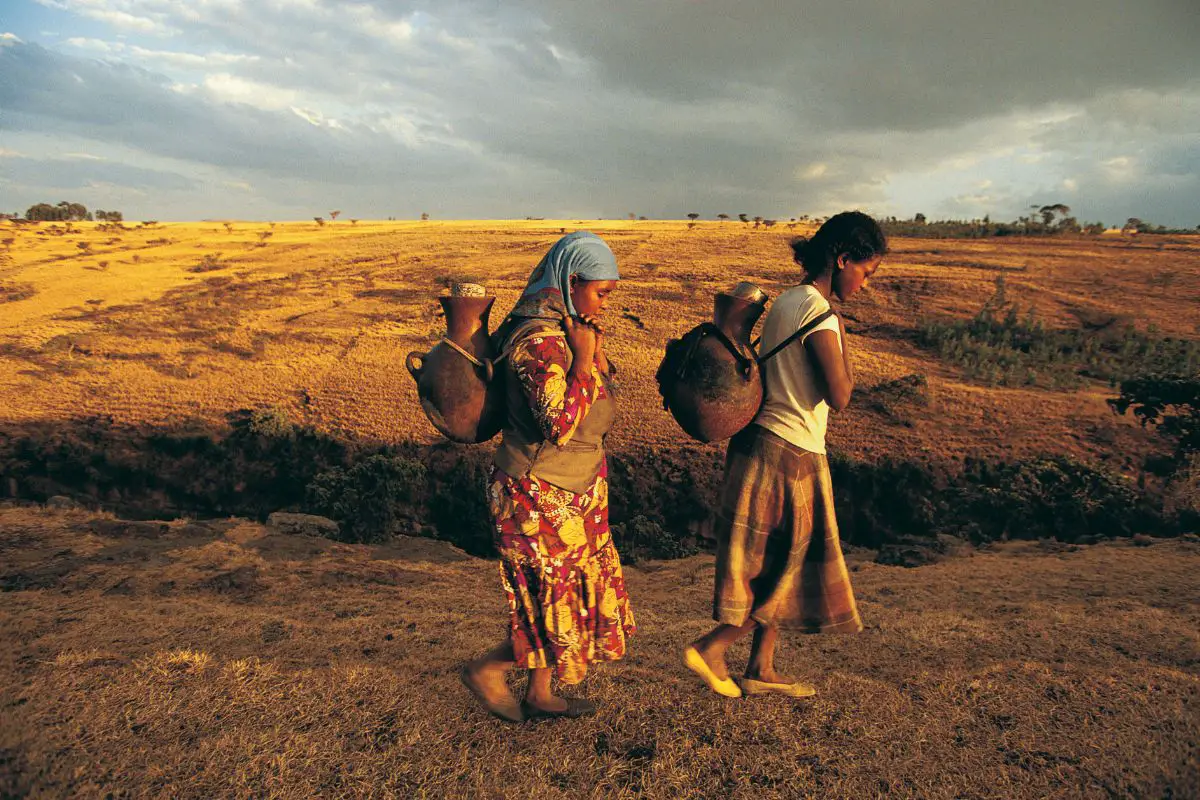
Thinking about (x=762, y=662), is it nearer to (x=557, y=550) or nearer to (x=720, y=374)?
(x=557, y=550)

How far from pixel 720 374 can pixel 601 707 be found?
180 cm

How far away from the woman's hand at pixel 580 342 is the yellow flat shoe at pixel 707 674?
1.51m

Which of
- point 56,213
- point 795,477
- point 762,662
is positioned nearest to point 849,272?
point 795,477

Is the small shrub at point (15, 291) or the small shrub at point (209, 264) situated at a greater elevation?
the small shrub at point (209, 264)

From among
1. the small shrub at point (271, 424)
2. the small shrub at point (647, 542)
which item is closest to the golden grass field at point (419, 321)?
the small shrub at point (271, 424)

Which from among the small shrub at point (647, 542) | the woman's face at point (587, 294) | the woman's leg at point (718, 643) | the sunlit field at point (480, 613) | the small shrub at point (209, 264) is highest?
the woman's face at point (587, 294)

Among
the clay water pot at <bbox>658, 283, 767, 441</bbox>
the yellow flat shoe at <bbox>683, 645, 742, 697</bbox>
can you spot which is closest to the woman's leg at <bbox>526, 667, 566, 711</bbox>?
the yellow flat shoe at <bbox>683, 645, 742, 697</bbox>

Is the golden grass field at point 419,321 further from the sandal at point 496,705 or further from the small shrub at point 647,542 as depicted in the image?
the sandal at point 496,705

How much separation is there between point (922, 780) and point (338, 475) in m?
9.73

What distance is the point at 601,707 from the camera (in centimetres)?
324

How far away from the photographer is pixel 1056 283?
19.7m

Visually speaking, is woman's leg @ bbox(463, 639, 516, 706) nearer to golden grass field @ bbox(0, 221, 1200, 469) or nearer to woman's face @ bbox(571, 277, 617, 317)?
woman's face @ bbox(571, 277, 617, 317)

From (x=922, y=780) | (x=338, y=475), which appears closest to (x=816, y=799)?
(x=922, y=780)

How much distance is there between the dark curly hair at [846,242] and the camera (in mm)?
2881
